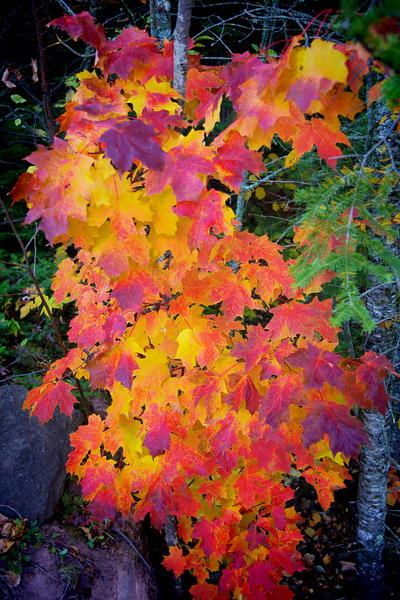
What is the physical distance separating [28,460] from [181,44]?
10.4 ft

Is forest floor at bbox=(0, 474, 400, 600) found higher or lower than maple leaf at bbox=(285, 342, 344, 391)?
lower

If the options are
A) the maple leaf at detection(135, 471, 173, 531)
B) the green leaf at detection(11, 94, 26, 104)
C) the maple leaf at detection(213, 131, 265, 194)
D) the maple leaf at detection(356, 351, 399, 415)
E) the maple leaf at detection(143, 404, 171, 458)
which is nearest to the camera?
the maple leaf at detection(213, 131, 265, 194)

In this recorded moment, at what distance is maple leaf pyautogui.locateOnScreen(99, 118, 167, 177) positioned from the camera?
3.68 feet

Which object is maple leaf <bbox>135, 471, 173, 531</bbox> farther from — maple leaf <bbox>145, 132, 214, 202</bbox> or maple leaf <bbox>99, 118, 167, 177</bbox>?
maple leaf <bbox>99, 118, 167, 177</bbox>

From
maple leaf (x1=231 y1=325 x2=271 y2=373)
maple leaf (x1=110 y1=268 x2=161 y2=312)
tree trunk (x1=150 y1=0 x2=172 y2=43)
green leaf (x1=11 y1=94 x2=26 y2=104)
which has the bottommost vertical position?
maple leaf (x1=231 y1=325 x2=271 y2=373)

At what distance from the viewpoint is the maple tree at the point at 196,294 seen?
4.24 feet

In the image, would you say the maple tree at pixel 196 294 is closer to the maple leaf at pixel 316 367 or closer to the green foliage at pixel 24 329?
the maple leaf at pixel 316 367

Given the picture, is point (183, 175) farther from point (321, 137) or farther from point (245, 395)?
point (245, 395)

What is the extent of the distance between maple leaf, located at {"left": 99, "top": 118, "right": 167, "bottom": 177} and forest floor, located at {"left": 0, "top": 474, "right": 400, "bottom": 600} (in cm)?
280

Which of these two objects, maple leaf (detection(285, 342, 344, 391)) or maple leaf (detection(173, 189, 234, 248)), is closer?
maple leaf (detection(173, 189, 234, 248))

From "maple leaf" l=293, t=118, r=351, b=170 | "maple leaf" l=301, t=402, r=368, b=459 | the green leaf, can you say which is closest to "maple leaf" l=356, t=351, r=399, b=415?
"maple leaf" l=301, t=402, r=368, b=459

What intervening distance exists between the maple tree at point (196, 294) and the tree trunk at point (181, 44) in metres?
0.08

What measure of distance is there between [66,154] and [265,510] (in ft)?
8.66

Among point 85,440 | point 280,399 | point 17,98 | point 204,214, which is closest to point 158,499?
point 85,440
